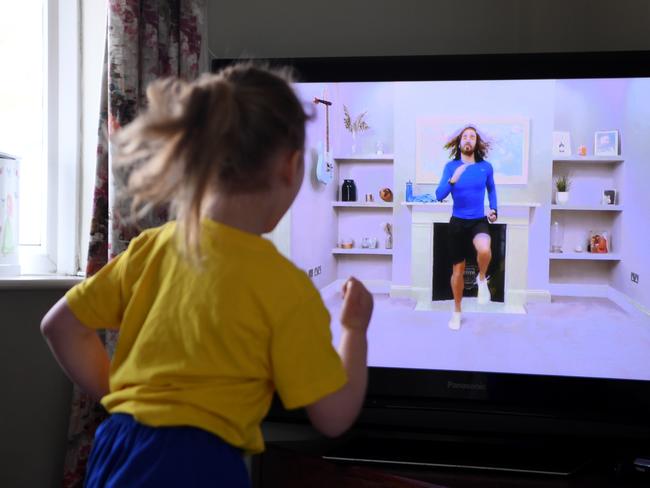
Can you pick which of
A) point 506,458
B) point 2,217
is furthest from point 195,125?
point 2,217

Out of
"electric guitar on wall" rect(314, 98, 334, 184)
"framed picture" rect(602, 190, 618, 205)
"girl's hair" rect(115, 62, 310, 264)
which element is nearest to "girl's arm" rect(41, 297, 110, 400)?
"girl's hair" rect(115, 62, 310, 264)

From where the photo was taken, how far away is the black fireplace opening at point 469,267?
1910mm

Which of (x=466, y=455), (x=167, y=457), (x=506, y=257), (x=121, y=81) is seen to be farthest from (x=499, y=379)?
(x=121, y=81)

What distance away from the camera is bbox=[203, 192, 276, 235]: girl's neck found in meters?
1.06

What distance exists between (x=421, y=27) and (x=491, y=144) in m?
0.54

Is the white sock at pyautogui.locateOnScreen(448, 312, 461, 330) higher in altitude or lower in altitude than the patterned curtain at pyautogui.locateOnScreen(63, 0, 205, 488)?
lower

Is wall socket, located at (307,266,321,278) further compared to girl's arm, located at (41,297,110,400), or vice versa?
wall socket, located at (307,266,321,278)

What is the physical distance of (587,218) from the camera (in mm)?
1871

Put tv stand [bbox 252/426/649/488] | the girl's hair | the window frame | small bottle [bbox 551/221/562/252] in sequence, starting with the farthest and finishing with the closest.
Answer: the window frame < small bottle [bbox 551/221/562/252] < tv stand [bbox 252/426/649/488] < the girl's hair

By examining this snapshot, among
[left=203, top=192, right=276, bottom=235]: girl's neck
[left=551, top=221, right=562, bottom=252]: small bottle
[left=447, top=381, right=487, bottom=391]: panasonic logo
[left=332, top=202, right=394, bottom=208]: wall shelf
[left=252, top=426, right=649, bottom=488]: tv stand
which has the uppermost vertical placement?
[left=332, top=202, right=394, bottom=208]: wall shelf

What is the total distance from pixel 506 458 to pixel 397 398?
0.30m

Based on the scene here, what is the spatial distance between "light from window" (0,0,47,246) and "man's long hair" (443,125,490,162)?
4.40 ft

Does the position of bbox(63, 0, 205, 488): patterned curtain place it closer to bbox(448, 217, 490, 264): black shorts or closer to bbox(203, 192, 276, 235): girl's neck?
bbox(448, 217, 490, 264): black shorts

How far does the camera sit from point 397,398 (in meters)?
1.99
